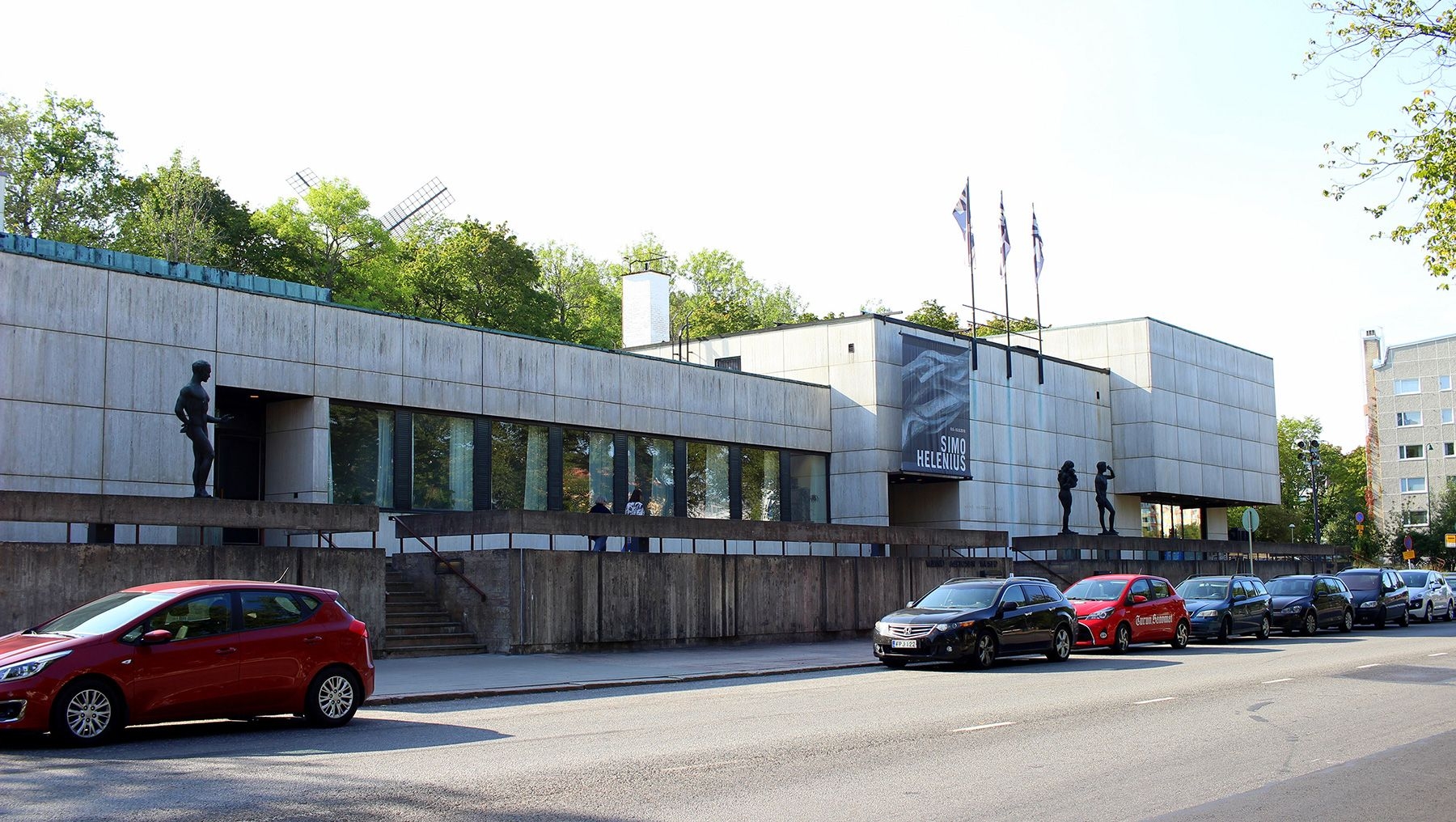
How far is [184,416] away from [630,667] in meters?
8.08

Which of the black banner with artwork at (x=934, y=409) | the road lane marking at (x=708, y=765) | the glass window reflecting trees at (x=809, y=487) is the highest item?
the black banner with artwork at (x=934, y=409)

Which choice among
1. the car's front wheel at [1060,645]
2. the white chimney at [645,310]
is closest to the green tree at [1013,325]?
the white chimney at [645,310]

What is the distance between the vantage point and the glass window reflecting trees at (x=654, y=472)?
3484cm

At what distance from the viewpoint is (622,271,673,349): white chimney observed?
4578cm

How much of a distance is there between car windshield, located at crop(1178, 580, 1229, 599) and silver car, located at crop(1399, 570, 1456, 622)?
1215 centimetres

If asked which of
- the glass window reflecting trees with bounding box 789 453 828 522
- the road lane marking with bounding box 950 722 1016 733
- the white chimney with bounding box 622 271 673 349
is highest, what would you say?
the white chimney with bounding box 622 271 673 349

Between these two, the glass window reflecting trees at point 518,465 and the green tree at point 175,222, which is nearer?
the glass window reflecting trees at point 518,465

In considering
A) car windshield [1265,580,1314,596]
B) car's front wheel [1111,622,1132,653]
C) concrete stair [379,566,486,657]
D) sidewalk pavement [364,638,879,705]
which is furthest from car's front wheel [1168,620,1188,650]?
concrete stair [379,566,486,657]

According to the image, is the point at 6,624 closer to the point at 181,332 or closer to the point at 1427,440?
the point at 181,332

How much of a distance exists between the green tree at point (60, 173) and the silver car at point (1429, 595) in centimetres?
5137

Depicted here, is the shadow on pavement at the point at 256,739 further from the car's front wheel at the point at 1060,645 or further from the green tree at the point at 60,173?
the green tree at the point at 60,173

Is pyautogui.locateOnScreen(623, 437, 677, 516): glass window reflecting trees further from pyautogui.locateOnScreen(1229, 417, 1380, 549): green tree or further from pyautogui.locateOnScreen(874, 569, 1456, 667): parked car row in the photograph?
pyautogui.locateOnScreen(1229, 417, 1380, 549): green tree

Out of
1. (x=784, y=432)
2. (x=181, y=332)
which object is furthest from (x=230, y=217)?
(x=181, y=332)

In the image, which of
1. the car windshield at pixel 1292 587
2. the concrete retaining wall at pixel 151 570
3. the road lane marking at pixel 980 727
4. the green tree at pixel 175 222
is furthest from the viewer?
the green tree at pixel 175 222
